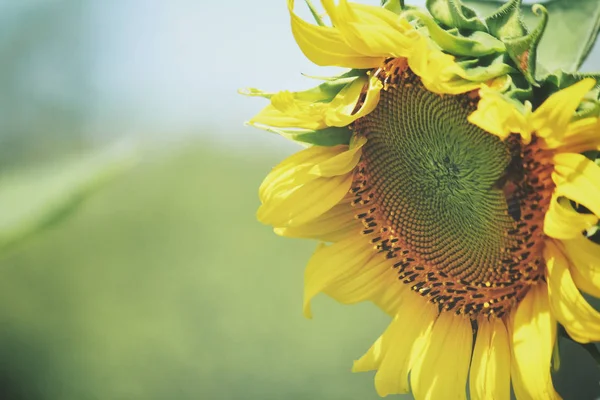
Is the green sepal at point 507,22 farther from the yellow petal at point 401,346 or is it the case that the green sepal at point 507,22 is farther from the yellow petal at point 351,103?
the yellow petal at point 401,346

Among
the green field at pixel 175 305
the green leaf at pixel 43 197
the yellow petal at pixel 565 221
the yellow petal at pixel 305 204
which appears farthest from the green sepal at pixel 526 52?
the green field at pixel 175 305

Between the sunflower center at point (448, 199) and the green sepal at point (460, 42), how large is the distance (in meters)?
0.04

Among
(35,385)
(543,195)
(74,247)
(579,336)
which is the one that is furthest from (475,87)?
(35,385)

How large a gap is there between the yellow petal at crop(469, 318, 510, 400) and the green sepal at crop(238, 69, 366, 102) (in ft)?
0.89

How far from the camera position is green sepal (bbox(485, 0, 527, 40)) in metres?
0.58

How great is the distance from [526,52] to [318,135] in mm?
215

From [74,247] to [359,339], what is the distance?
0.83 meters

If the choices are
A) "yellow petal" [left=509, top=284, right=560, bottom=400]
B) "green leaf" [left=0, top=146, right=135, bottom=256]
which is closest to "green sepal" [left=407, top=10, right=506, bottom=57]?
"yellow petal" [left=509, top=284, right=560, bottom=400]

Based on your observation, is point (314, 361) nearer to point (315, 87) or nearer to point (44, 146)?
point (44, 146)

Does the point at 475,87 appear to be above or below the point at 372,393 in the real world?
above

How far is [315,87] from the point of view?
2.21 feet

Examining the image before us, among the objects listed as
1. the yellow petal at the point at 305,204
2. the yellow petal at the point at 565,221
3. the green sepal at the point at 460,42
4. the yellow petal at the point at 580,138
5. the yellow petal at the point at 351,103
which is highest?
the green sepal at the point at 460,42

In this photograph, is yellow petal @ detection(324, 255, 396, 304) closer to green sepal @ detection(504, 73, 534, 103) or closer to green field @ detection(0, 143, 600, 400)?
green sepal @ detection(504, 73, 534, 103)

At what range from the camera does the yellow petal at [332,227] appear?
0.76 metres
